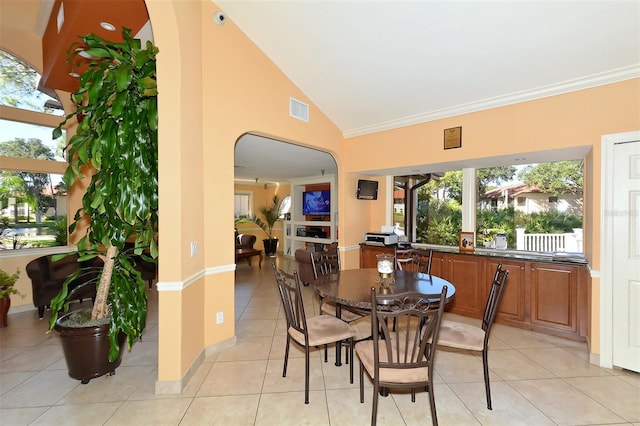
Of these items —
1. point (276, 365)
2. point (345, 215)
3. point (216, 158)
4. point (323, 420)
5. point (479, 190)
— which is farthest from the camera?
point (345, 215)

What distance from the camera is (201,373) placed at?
250cm

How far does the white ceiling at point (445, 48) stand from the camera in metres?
2.32

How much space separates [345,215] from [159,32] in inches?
130

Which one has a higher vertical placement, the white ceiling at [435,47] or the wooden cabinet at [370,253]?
the white ceiling at [435,47]

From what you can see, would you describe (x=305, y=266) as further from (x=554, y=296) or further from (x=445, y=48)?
(x=445, y=48)

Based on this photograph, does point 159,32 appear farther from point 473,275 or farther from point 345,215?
point 473,275

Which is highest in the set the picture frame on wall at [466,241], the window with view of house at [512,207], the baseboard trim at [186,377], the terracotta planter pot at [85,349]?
the window with view of house at [512,207]

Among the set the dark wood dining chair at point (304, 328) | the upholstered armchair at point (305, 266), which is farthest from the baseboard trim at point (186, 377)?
the upholstered armchair at point (305, 266)

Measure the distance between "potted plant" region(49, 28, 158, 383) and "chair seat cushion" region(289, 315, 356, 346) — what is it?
1355mm

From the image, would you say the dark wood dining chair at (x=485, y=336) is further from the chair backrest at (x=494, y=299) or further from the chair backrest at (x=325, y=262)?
the chair backrest at (x=325, y=262)

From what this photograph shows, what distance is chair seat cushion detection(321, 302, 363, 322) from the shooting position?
2764 mm

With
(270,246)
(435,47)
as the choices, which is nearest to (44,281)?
(435,47)

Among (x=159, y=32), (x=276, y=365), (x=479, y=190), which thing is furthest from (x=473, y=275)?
(x=159, y=32)

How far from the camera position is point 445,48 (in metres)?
2.77
